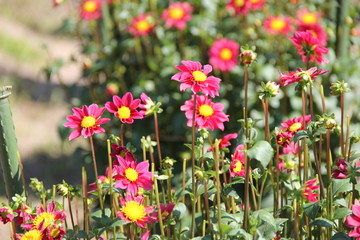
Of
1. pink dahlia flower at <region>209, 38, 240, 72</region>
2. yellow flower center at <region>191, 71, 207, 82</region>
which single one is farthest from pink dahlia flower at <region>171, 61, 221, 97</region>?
pink dahlia flower at <region>209, 38, 240, 72</region>

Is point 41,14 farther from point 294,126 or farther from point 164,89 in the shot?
point 294,126

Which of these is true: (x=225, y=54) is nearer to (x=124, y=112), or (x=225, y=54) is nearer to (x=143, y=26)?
(x=143, y=26)

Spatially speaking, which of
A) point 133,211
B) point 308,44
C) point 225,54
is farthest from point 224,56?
point 133,211

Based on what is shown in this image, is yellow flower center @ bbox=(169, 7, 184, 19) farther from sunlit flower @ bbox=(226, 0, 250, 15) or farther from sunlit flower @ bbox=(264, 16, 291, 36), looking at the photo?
sunlit flower @ bbox=(264, 16, 291, 36)

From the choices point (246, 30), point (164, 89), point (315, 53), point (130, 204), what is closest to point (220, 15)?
point (246, 30)

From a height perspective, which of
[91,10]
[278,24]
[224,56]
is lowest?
[224,56]

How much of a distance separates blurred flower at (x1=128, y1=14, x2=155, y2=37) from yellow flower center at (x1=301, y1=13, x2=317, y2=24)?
58 cm

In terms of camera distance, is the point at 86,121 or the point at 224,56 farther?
the point at 224,56

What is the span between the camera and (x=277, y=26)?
2381mm

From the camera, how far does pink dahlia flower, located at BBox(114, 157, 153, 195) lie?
1.11 meters

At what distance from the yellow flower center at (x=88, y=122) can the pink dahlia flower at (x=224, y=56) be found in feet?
4.16

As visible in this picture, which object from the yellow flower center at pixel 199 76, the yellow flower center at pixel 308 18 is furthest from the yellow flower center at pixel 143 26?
the yellow flower center at pixel 199 76

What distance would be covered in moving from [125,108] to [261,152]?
10.4 inches

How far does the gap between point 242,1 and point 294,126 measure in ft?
3.95
